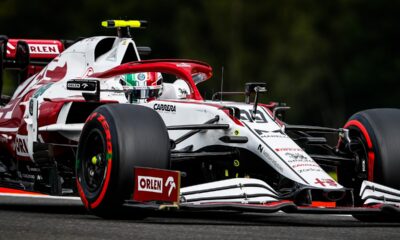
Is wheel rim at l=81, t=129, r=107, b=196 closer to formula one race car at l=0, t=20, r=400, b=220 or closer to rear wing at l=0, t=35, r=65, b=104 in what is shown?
formula one race car at l=0, t=20, r=400, b=220

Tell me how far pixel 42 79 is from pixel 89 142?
283cm

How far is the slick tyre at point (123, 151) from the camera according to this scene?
1041 centimetres

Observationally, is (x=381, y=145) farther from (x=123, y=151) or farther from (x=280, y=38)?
(x=280, y=38)

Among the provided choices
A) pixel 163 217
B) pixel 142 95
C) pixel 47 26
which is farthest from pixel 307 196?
pixel 47 26

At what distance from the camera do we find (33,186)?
12.9m

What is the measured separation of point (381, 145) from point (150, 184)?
2.50 meters

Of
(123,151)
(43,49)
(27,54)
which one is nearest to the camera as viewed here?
(123,151)

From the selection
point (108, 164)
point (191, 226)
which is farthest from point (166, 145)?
point (191, 226)

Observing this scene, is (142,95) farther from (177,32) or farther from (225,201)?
(177,32)

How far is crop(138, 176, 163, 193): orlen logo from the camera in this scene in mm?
10227

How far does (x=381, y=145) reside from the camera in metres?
11.4

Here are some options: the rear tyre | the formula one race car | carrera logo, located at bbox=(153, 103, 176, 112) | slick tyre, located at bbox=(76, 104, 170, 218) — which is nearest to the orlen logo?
the formula one race car

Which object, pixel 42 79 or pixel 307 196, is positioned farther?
pixel 42 79

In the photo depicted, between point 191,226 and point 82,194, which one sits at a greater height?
point 82,194
